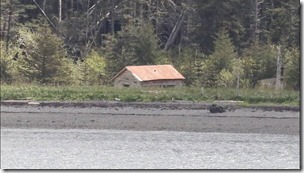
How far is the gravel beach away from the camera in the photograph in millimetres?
14281

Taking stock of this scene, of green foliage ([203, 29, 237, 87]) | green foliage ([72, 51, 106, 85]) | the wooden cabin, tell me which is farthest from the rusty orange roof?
green foliage ([72, 51, 106, 85])

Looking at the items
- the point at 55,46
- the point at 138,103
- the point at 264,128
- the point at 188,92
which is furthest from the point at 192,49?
the point at 264,128

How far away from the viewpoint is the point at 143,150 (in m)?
12.2

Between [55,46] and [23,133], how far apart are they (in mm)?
11842

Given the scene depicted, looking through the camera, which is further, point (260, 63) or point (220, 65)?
point (220, 65)

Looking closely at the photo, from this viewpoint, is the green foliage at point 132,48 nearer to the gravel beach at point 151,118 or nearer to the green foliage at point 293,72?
the green foliage at point 293,72

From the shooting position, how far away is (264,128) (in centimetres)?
1426

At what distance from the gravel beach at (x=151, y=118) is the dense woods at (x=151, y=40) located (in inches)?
244

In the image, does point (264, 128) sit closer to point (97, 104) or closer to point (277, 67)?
point (97, 104)

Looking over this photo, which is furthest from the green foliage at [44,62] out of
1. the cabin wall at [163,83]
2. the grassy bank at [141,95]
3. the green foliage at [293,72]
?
the green foliage at [293,72]

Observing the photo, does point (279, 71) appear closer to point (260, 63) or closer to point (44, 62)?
point (260, 63)

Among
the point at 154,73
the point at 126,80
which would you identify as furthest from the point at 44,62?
the point at 154,73

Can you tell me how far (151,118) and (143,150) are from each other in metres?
3.27

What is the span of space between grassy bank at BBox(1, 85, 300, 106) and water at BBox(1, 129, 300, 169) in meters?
4.28
